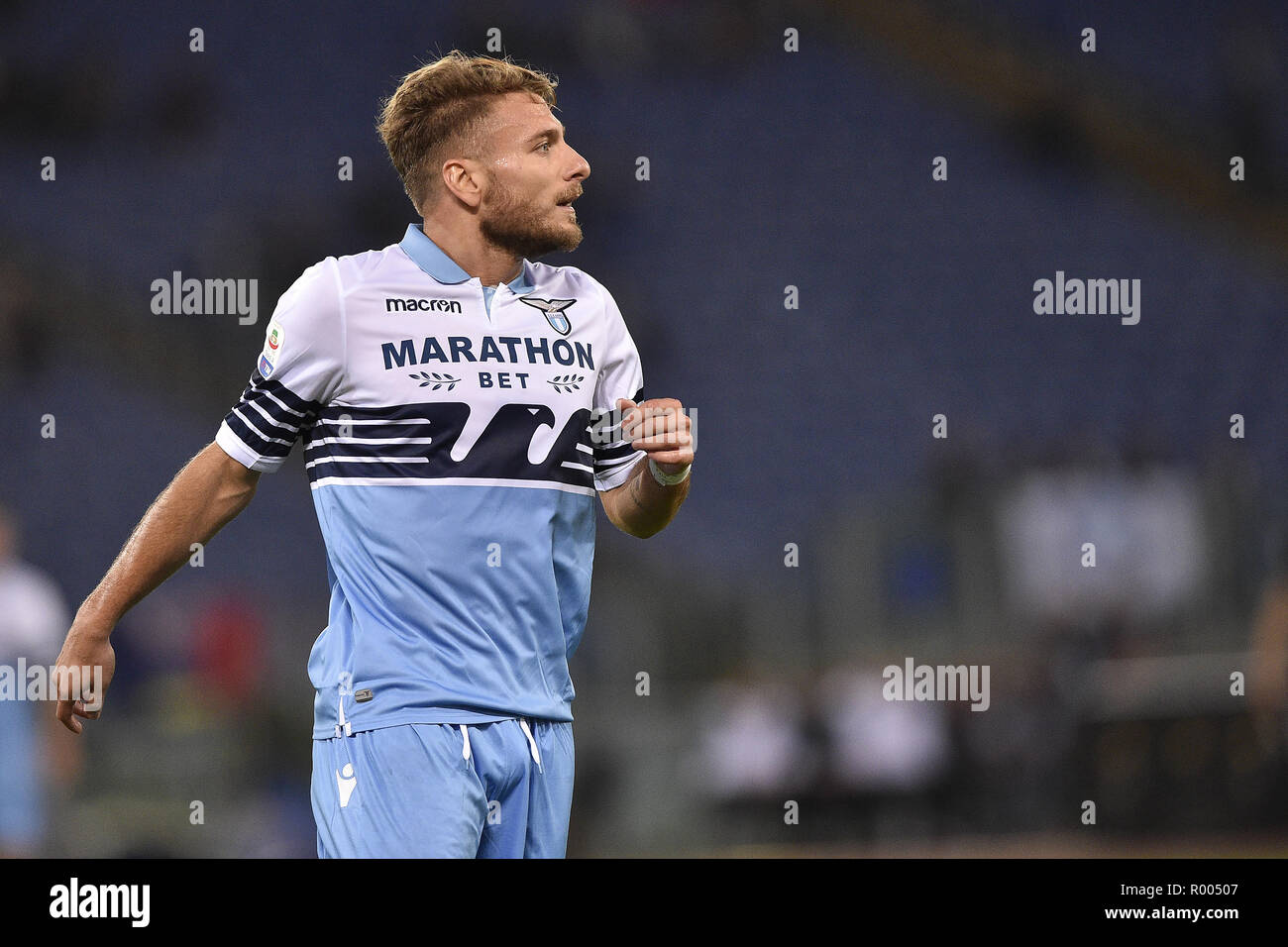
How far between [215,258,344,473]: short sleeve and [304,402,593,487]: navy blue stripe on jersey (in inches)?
2.4

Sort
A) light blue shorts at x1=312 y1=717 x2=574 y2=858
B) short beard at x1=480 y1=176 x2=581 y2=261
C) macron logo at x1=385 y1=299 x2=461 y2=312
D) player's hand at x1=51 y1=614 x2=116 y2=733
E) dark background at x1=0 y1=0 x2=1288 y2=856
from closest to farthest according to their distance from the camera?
light blue shorts at x1=312 y1=717 x2=574 y2=858 → player's hand at x1=51 y1=614 x2=116 y2=733 → macron logo at x1=385 y1=299 x2=461 y2=312 → short beard at x1=480 y1=176 x2=581 y2=261 → dark background at x1=0 y1=0 x2=1288 y2=856

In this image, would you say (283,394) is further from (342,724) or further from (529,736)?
(529,736)

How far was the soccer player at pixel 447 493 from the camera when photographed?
275 cm

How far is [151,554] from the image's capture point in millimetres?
2863

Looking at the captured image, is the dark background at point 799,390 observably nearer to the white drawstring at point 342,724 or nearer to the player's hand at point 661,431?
the white drawstring at point 342,724

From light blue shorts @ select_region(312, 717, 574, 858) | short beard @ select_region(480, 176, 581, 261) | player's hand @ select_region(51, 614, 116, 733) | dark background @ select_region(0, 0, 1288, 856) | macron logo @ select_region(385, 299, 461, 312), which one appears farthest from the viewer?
dark background @ select_region(0, 0, 1288, 856)

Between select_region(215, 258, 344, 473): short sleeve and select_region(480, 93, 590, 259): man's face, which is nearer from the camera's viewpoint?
select_region(215, 258, 344, 473): short sleeve

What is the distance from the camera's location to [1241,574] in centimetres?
1043

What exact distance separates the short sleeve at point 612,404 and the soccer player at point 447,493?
29mm

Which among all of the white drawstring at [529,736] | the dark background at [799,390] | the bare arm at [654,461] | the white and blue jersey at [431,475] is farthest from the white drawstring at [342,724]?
the dark background at [799,390]

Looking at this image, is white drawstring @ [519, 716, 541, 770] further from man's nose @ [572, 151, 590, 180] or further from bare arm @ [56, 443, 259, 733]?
man's nose @ [572, 151, 590, 180]

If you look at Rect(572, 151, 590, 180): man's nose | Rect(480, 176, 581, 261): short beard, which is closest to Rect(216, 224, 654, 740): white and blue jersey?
Rect(480, 176, 581, 261): short beard

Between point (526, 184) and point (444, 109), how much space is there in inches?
9.7

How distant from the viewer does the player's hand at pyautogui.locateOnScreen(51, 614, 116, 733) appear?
110 inches
